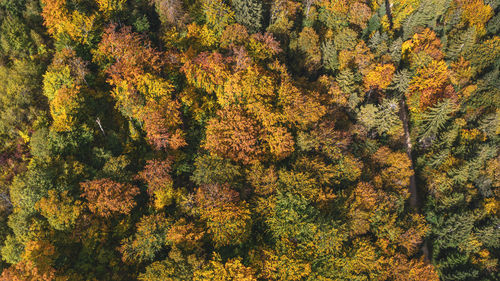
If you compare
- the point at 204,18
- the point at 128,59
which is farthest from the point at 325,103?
the point at 128,59

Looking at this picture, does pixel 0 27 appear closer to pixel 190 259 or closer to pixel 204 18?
pixel 204 18

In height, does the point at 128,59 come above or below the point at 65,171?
above

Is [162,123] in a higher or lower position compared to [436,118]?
lower

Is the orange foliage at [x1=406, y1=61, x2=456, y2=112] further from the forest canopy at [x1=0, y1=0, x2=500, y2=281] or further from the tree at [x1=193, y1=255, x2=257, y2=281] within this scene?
the tree at [x1=193, y1=255, x2=257, y2=281]

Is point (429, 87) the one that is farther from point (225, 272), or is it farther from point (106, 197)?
point (106, 197)

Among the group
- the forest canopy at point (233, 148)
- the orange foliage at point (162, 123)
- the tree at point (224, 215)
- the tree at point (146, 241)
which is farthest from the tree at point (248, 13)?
the tree at point (146, 241)

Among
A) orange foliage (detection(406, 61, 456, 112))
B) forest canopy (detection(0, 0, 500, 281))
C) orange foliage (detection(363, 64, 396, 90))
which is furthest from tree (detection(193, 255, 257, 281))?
orange foliage (detection(406, 61, 456, 112))

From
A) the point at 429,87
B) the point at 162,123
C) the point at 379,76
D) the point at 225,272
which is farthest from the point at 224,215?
the point at 429,87

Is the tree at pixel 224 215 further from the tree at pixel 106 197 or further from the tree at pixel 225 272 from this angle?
the tree at pixel 106 197
